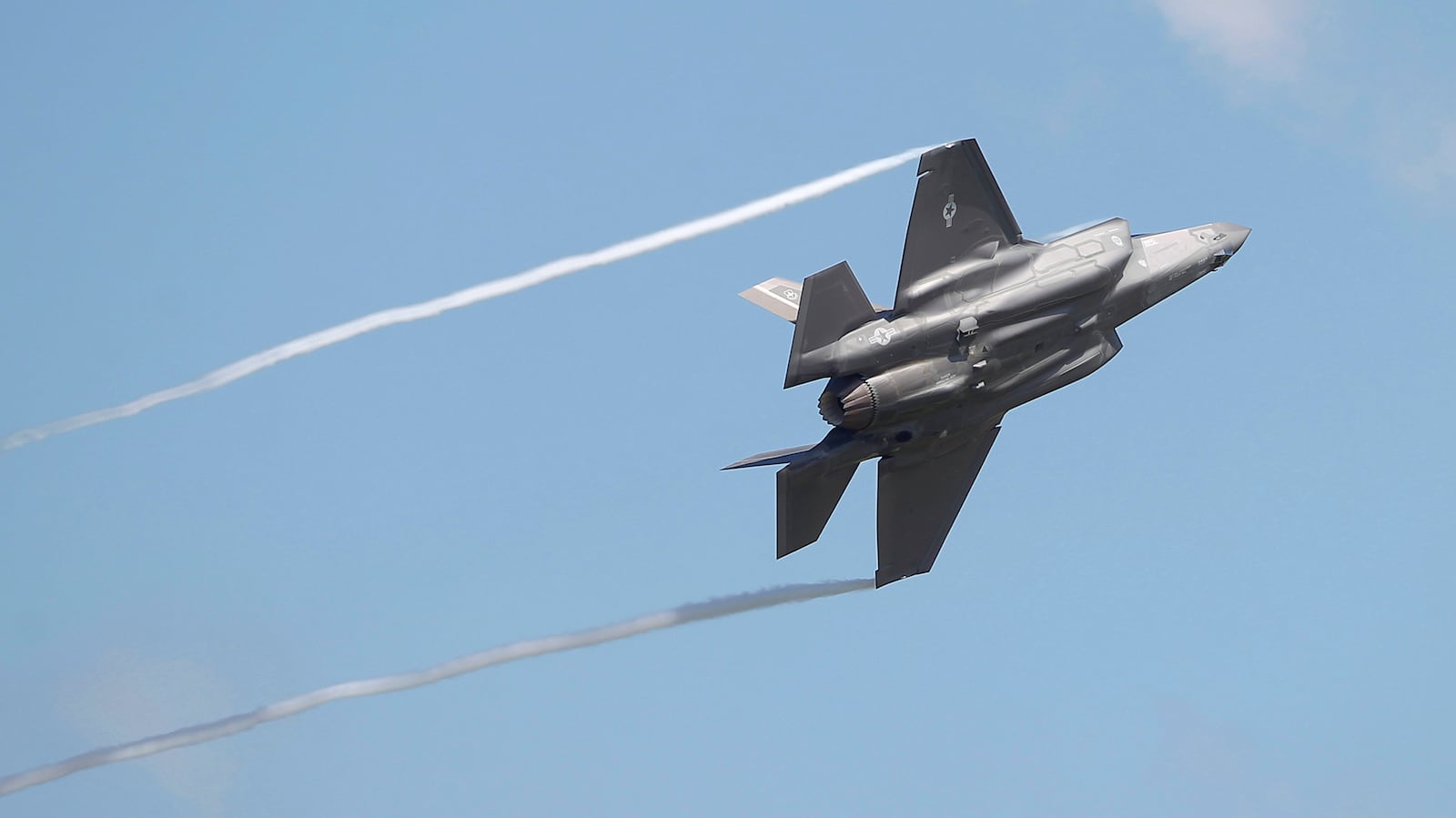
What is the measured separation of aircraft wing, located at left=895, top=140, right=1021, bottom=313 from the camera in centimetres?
3306

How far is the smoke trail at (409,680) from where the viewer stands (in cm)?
3694

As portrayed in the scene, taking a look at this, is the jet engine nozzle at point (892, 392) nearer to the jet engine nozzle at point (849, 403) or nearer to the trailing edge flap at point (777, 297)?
the jet engine nozzle at point (849, 403)

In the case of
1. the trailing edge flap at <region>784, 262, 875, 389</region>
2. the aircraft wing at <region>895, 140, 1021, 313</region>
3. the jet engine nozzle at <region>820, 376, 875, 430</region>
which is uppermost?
the aircraft wing at <region>895, 140, 1021, 313</region>

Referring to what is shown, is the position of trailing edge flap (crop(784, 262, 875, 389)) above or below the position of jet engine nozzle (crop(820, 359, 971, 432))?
above

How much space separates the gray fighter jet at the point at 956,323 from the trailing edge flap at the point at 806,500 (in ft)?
0.07

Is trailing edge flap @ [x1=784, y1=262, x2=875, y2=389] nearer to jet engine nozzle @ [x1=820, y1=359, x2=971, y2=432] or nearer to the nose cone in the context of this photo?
jet engine nozzle @ [x1=820, y1=359, x2=971, y2=432]

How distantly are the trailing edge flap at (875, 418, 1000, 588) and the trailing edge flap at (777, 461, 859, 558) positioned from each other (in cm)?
136

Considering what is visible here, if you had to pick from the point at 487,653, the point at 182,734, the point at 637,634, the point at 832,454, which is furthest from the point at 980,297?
the point at 182,734

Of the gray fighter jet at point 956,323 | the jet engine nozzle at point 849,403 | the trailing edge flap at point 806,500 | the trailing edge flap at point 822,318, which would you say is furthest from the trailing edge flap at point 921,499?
the trailing edge flap at point 822,318

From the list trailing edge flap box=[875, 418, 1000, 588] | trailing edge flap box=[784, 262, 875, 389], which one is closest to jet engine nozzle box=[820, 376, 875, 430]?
trailing edge flap box=[784, 262, 875, 389]

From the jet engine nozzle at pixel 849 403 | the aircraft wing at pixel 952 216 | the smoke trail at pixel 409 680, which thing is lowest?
the smoke trail at pixel 409 680

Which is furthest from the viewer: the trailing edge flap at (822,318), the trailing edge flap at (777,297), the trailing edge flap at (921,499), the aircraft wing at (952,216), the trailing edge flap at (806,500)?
the trailing edge flap at (777,297)

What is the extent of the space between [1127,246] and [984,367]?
331 centimetres

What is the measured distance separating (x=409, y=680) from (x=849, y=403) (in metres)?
11.0
